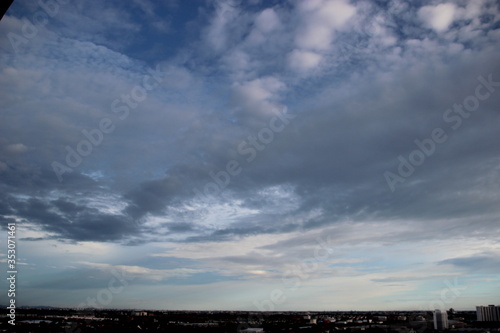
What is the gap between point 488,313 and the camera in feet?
481

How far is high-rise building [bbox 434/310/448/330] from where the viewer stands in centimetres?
10594

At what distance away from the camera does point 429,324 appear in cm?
11500

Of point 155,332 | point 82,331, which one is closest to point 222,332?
point 155,332

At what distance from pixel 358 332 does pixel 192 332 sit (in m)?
44.2

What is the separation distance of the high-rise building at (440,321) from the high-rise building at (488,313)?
5232 cm

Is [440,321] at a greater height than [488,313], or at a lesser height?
greater

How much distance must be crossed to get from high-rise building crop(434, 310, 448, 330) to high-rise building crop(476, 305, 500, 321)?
5232 centimetres

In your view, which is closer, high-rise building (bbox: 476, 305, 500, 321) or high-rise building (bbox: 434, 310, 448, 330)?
high-rise building (bbox: 434, 310, 448, 330)

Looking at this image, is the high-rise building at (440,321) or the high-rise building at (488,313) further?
the high-rise building at (488,313)

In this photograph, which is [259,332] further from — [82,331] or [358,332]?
[82,331]

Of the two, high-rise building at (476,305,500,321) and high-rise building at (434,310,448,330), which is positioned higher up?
high-rise building at (434,310,448,330)

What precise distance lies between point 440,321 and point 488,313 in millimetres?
59088

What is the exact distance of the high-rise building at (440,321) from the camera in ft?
348

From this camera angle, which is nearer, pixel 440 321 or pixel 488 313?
pixel 440 321
